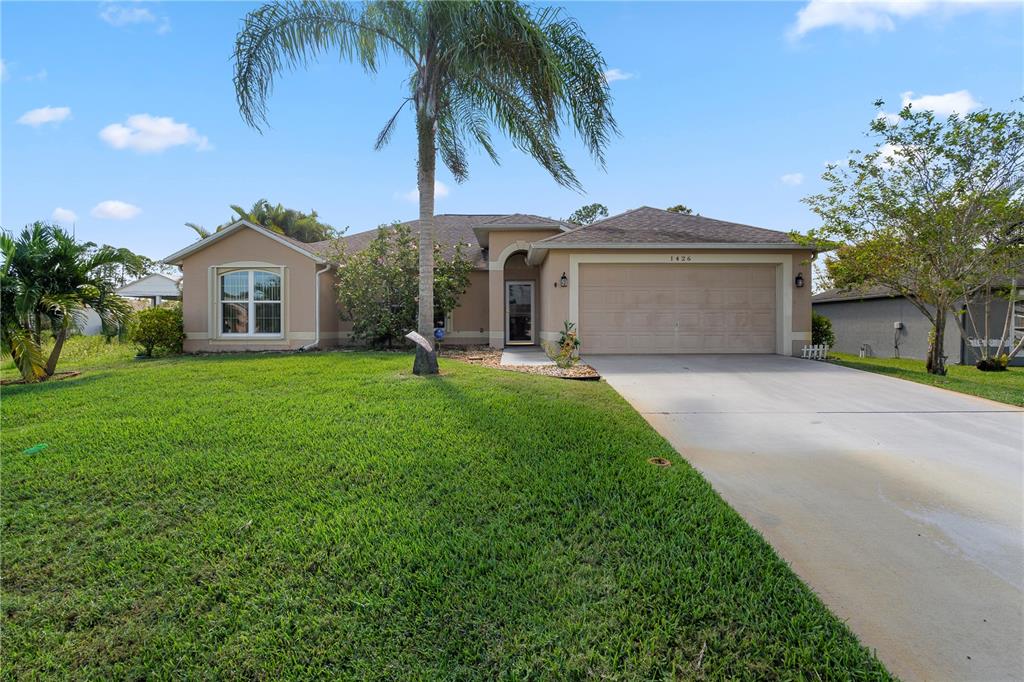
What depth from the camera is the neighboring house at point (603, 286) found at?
12.4m

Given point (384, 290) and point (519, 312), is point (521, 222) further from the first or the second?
point (384, 290)

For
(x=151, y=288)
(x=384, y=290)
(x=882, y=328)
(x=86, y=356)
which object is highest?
(x=151, y=288)

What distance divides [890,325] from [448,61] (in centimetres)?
2098

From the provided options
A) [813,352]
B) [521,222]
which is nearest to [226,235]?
[521,222]

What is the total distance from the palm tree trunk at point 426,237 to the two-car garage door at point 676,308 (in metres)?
5.44

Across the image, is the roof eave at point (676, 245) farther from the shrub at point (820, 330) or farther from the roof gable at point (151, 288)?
the roof gable at point (151, 288)

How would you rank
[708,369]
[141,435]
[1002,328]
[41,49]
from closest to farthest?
[141,435], [41,49], [708,369], [1002,328]

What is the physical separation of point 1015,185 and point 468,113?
1222 cm

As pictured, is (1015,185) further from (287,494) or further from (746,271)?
(287,494)

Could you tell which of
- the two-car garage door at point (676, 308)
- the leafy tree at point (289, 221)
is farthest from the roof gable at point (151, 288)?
the two-car garage door at point (676, 308)

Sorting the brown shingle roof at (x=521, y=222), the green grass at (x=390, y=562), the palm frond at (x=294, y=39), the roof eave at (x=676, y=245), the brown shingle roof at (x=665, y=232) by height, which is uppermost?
the palm frond at (x=294, y=39)

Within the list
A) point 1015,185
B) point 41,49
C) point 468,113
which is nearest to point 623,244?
point 468,113

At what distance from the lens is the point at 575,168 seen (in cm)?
863

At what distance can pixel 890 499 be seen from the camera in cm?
364
